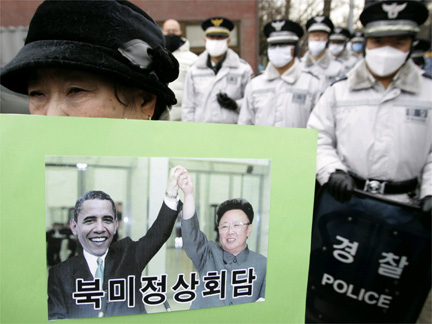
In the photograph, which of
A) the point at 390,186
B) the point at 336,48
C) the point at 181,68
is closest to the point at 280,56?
the point at 181,68

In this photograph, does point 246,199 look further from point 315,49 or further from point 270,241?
point 315,49

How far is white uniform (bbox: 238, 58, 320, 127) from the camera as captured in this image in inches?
134

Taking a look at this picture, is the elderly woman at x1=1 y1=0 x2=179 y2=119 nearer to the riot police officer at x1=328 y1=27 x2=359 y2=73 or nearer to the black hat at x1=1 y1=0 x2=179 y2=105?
the black hat at x1=1 y1=0 x2=179 y2=105

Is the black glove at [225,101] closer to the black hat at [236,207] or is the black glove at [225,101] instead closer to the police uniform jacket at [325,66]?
the black hat at [236,207]

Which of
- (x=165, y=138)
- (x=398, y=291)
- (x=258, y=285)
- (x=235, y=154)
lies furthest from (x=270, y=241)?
(x=398, y=291)

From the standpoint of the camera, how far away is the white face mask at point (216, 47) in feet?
13.7

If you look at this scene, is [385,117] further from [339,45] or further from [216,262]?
[339,45]

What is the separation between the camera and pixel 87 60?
0.77 metres

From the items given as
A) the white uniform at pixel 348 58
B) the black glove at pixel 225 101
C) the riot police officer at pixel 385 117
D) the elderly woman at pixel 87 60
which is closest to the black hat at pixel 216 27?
the black glove at pixel 225 101

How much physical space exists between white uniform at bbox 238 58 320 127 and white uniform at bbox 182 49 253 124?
0.39 metres

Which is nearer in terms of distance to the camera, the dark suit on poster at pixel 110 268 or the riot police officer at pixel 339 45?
the dark suit on poster at pixel 110 268

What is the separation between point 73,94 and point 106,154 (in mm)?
264

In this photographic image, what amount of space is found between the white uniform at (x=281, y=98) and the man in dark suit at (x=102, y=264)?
2800 mm

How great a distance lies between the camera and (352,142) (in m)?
2.24
